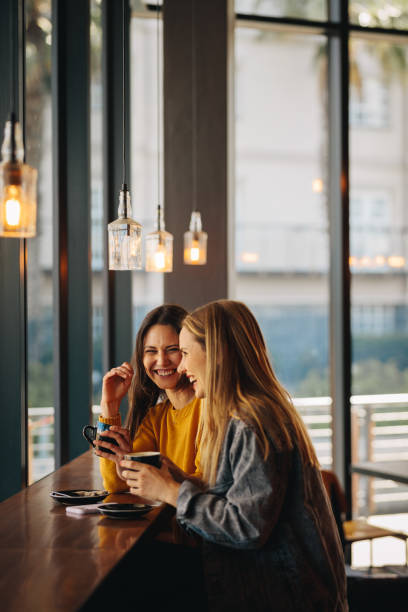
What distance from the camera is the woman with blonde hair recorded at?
1.76m

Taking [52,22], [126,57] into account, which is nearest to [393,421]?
[126,57]

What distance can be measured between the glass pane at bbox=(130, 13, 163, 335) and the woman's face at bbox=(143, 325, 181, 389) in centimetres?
210

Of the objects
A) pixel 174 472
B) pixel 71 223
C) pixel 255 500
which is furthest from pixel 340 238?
pixel 255 500

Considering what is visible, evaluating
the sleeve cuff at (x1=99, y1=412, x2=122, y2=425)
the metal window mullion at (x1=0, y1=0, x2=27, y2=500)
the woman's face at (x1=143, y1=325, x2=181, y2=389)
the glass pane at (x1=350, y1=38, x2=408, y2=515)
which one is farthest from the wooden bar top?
the glass pane at (x1=350, y1=38, x2=408, y2=515)

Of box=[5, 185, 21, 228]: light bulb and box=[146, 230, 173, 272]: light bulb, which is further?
box=[146, 230, 173, 272]: light bulb

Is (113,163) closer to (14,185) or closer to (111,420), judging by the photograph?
(111,420)

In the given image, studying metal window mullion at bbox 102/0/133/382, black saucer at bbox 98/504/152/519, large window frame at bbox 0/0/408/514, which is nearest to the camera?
black saucer at bbox 98/504/152/519

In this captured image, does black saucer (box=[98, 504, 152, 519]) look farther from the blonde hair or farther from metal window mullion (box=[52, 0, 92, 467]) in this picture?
metal window mullion (box=[52, 0, 92, 467])

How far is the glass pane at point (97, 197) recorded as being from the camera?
4238 mm

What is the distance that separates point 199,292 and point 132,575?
A: 101 inches

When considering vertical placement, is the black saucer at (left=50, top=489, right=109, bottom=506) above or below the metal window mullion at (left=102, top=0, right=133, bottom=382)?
below

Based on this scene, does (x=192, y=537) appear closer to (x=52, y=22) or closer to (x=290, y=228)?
(x=52, y=22)

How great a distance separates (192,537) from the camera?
7.26 feet

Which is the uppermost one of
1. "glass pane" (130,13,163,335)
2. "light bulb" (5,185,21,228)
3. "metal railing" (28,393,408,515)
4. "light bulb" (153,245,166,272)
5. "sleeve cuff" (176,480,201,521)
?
"glass pane" (130,13,163,335)
